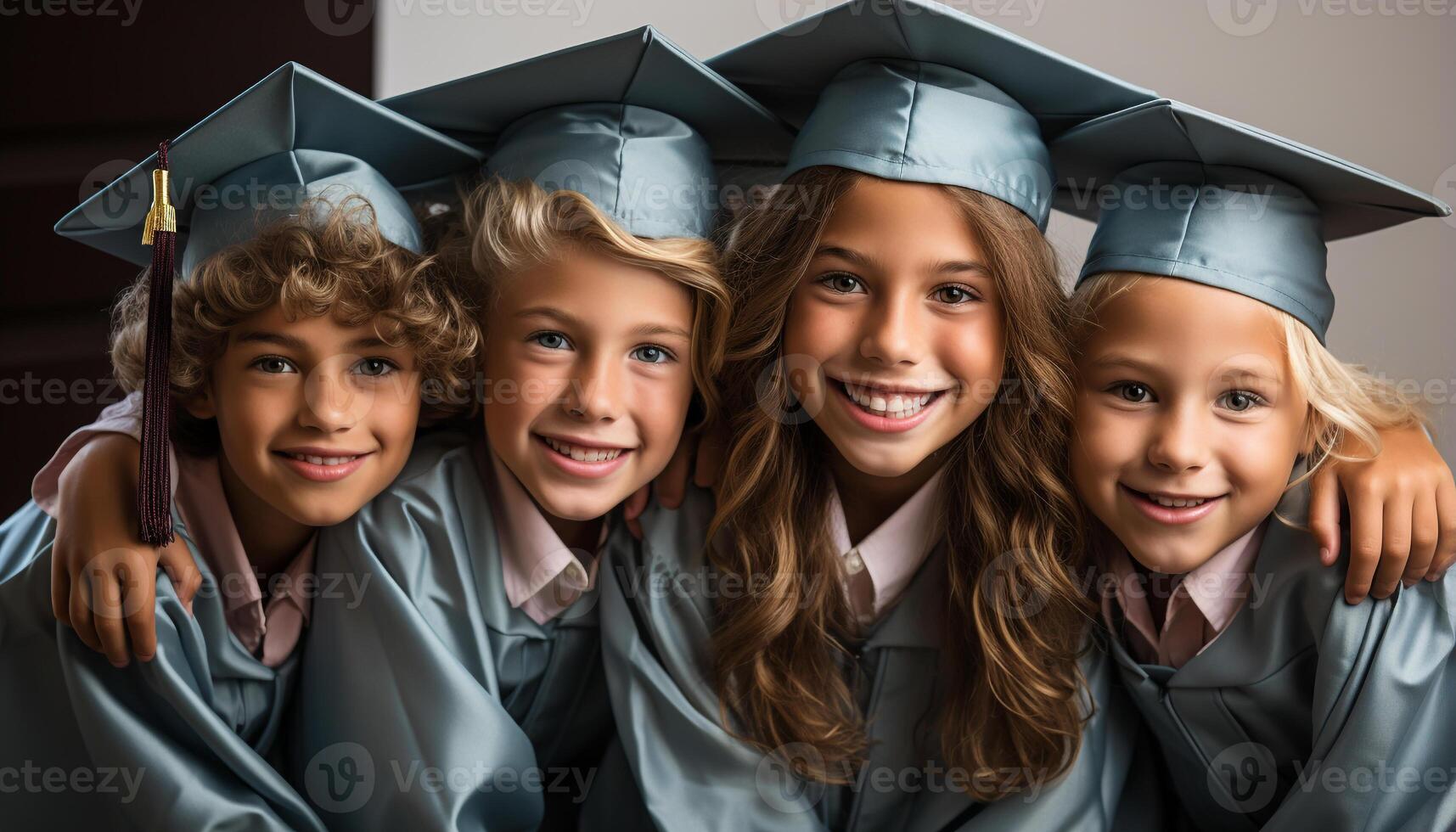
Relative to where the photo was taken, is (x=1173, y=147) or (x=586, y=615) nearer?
(x=1173, y=147)

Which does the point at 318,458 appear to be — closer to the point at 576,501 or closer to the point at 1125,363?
the point at 576,501

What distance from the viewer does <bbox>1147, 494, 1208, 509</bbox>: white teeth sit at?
1.26 m

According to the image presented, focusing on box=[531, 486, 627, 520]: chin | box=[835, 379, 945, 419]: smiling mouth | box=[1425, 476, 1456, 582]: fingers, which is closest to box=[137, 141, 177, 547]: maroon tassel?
box=[531, 486, 627, 520]: chin

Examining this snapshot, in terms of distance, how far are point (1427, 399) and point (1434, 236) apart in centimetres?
67

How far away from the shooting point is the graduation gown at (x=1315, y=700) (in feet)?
4.04

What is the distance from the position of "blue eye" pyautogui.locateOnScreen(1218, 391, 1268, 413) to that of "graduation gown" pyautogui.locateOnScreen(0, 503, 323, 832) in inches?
42.2

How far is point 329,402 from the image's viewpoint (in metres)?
1.27

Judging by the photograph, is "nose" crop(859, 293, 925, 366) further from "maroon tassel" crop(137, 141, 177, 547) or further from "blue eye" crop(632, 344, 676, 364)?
"maroon tassel" crop(137, 141, 177, 547)

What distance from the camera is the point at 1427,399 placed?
143 cm

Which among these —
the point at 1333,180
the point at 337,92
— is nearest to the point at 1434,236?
the point at 1333,180

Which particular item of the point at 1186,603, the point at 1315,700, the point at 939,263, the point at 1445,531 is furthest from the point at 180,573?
the point at 1445,531

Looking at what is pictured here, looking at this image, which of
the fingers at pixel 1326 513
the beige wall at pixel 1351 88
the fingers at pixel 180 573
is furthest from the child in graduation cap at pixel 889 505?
the beige wall at pixel 1351 88

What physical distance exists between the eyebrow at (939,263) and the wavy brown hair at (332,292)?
414mm

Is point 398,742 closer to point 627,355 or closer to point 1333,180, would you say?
point 627,355
